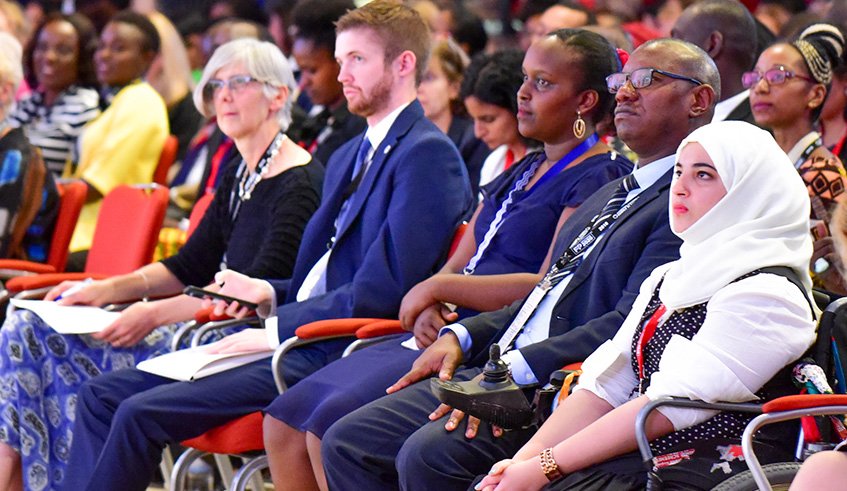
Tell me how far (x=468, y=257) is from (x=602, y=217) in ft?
2.08

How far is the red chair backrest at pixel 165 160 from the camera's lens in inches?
225

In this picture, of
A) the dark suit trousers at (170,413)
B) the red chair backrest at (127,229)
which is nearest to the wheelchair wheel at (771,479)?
the dark suit trousers at (170,413)

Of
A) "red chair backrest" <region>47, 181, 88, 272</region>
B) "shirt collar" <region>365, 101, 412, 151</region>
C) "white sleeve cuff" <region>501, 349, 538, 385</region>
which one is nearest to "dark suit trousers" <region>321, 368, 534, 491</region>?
"white sleeve cuff" <region>501, 349, 538, 385</region>

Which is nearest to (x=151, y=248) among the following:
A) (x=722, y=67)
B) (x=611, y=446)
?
(x=722, y=67)

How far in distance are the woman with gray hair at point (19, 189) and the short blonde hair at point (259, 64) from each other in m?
1.05

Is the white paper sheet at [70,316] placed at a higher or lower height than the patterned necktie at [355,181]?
lower

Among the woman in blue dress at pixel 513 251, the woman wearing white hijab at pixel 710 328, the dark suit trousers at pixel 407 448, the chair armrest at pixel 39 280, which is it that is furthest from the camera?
the chair armrest at pixel 39 280

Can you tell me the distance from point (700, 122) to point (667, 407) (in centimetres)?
84

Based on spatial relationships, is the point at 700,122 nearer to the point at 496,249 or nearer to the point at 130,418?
the point at 496,249

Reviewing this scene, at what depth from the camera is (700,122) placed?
274 cm

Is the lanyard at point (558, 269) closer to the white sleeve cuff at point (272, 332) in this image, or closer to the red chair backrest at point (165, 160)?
the white sleeve cuff at point (272, 332)

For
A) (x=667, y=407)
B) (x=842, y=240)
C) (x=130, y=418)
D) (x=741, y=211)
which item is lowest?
(x=130, y=418)

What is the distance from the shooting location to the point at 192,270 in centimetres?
410

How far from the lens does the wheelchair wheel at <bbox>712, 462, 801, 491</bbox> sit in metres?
2.10
